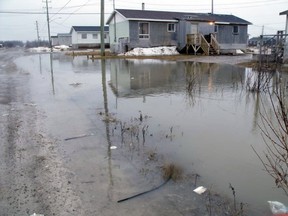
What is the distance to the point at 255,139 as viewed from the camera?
6230mm

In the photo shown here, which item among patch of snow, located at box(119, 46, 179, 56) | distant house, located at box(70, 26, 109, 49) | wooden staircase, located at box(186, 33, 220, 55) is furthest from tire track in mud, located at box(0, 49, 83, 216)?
distant house, located at box(70, 26, 109, 49)

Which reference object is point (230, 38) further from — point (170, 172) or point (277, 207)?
point (277, 207)

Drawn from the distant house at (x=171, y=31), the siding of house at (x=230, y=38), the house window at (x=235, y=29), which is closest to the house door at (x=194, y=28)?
the distant house at (x=171, y=31)

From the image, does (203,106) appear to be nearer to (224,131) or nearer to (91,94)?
(224,131)

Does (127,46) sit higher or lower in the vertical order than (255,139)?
higher

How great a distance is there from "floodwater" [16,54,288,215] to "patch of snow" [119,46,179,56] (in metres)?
21.0

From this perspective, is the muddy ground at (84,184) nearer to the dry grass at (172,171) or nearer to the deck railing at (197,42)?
the dry grass at (172,171)

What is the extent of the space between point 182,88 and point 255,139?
19.8ft

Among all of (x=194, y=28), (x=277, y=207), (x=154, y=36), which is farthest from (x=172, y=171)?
(x=194, y=28)

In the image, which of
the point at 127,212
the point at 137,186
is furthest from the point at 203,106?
the point at 127,212

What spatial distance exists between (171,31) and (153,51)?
148 inches

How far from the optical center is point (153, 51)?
3419 centimetres

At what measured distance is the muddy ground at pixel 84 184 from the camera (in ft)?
12.1

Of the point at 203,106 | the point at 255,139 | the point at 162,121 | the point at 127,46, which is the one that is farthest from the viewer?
the point at 127,46
